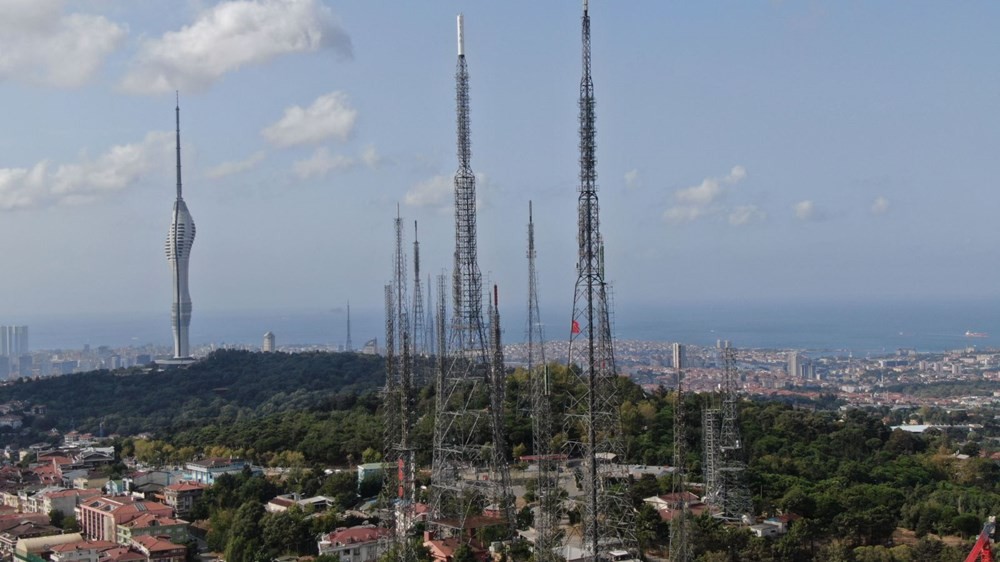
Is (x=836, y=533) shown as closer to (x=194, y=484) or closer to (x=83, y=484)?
(x=194, y=484)

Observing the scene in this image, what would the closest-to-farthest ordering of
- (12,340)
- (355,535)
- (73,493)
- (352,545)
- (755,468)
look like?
1. (352,545)
2. (355,535)
3. (755,468)
4. (73,493)
5. (12,340)

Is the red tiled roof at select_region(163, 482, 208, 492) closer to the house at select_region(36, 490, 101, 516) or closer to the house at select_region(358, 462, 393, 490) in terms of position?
the house at select_region(36, 490, 101, 516)

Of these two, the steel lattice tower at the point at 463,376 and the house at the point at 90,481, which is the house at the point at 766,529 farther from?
the house at the point at 90,481

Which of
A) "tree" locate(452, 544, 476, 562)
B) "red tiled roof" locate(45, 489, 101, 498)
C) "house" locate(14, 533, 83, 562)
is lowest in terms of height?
"house" locate(14, 533, 83, 562)

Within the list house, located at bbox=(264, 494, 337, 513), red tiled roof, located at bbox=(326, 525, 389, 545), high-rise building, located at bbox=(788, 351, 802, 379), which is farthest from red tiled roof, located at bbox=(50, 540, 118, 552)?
high-rise building, located at bbox=(788, 351, 802, 379)

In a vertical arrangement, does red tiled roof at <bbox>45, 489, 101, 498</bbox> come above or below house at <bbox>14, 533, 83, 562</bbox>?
above

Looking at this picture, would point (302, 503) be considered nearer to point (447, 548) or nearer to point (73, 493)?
point (447, 548)

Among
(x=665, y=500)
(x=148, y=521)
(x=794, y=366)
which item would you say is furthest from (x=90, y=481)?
(x=794, y=366)

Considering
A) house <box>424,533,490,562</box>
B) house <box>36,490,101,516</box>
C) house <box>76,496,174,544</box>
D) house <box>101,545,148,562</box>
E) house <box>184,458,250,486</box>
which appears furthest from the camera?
house <box>184,458,250,486</box>
